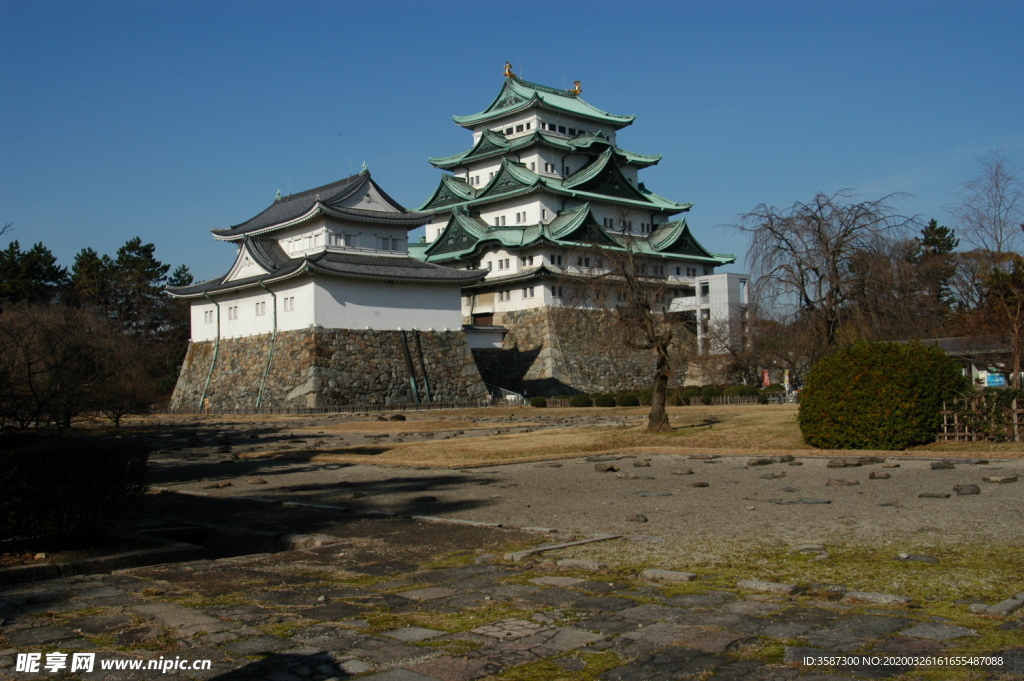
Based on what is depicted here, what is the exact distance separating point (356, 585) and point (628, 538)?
10.0 feet

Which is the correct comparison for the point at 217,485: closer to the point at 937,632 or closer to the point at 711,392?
the point at 937,632

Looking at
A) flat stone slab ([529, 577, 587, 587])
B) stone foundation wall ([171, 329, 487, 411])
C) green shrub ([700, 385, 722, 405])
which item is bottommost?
flat stone slab ([529, 577, 587, 587])

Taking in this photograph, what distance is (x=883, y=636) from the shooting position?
522cm

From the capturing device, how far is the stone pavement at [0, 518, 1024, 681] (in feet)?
16.0

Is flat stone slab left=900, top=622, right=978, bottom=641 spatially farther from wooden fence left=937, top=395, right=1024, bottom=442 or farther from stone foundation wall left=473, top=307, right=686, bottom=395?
stone foundation wall left=473, top=307, right=686, bottom=395

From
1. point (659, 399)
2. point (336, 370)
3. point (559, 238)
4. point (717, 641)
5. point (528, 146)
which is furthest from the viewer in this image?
point (528, 146)

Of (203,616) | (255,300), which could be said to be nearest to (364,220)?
(255,300)

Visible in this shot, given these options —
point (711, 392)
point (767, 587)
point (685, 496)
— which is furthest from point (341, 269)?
point (767, 587)

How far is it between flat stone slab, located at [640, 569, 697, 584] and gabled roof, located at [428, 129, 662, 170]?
56998mm

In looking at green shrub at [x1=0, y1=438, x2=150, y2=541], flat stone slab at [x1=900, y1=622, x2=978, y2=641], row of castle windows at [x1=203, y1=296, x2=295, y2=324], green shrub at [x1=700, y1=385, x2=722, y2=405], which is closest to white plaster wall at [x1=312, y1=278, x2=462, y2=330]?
row of castle windows at [x1=203, y1=296, x2=295, y2=324]

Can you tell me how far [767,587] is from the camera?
21.0ft

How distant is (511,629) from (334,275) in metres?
42.1

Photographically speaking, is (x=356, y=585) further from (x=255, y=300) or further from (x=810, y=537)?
(x=255, y=300)

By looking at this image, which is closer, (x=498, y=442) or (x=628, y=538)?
(x=628, y=538)
